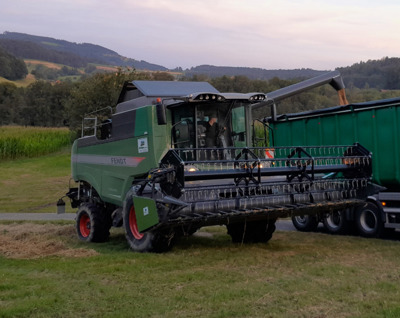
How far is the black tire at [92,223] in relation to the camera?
11906 millimetres

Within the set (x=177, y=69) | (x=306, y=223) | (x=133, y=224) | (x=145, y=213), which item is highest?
(x=177, y=69)

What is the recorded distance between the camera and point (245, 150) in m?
9.88

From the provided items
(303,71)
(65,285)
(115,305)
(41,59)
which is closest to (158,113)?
(65,285)

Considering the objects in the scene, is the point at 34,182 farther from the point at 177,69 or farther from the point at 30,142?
the point at 177,69

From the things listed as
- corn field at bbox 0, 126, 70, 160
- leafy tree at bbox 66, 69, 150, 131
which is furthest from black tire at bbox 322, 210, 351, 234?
corn field at bbox 0, 126, 70, 160

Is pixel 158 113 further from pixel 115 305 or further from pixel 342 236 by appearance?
pixel 342 236

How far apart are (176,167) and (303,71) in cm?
5870

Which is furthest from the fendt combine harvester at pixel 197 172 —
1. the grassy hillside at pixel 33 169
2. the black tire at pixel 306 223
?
the grassy hillside at pixel 33 169

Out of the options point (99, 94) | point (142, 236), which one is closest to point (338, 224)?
point (142, 236)

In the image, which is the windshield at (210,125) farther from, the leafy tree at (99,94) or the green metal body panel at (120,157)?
the leafy tree at (99,94)

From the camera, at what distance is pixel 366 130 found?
12625 mm

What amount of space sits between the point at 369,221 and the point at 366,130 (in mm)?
2104

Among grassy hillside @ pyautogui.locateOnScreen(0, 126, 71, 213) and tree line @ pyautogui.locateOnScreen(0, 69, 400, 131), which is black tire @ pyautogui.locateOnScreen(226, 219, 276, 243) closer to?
tree line @ pyautogui.locateOnScreen(0, 69, 400, 131)

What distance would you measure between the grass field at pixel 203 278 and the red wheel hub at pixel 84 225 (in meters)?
0.35
